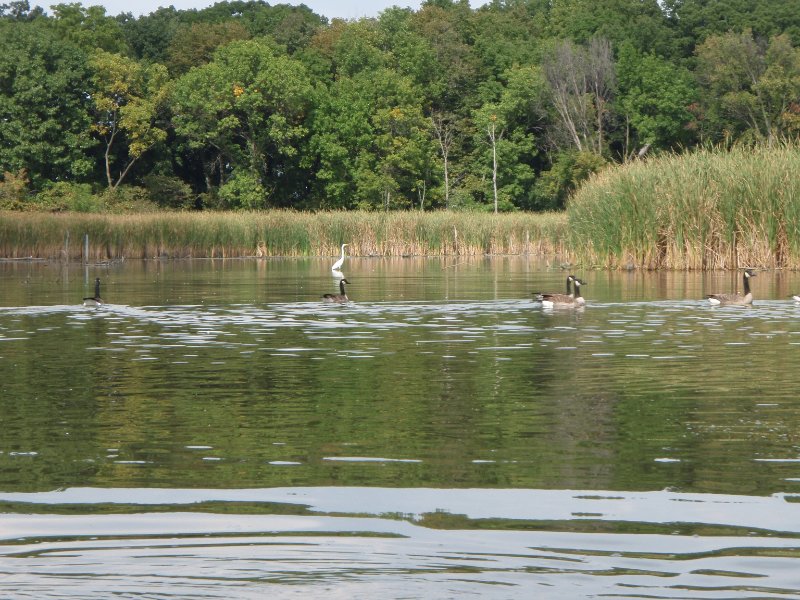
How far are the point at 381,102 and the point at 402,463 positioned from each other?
3096 inches

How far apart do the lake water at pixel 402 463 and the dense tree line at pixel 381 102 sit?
195 feet

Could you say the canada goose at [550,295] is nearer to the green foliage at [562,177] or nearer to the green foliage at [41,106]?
the green foliage at [562,177]

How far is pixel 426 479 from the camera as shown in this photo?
25.9 feet

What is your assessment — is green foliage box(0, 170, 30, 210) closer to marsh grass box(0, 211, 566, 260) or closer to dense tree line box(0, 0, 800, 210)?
dense tree line box(0, 0, 800, 210)

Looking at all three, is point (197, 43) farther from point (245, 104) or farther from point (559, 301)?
point (559, 301)

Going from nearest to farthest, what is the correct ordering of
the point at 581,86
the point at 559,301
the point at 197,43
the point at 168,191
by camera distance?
the point at 559,301 < the point at 168,191 < the point at 581,86 < the point at 197,43

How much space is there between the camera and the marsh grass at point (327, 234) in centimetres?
5594

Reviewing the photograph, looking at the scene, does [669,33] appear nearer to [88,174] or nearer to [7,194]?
[88,174]

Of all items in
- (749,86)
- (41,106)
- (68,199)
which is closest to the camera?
(68,199)

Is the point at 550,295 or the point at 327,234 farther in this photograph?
the point at 327,234

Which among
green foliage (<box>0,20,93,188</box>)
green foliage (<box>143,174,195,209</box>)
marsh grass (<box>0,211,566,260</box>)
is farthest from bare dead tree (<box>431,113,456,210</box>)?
marsh grass (<box>0,211,566,260</box>)

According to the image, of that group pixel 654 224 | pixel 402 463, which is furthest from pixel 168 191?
pixel 402 463

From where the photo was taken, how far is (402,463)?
8422 millimetres

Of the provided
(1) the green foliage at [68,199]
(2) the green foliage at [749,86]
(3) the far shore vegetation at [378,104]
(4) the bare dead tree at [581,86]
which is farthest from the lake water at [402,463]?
(4) the bare dead tree at [581,86]
